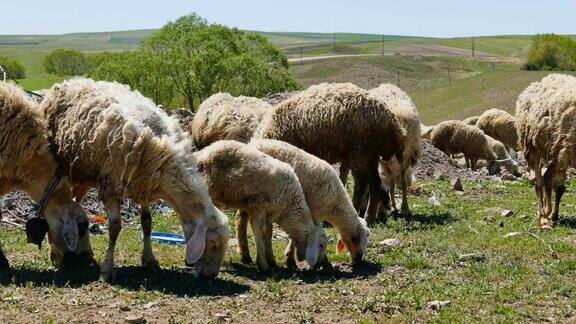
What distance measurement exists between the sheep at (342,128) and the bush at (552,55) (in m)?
75.2

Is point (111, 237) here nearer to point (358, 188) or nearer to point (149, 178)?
point (149, 178)

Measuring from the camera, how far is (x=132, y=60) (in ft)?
155

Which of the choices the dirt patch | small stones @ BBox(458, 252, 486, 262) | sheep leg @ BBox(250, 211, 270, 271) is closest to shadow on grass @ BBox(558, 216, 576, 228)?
small stones @ BBox(458, 252, 486, 262)

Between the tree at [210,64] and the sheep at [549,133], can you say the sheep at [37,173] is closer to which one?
the sheep at [549,133]

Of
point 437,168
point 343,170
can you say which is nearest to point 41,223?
point 343,170

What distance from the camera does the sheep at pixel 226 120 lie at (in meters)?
15.8

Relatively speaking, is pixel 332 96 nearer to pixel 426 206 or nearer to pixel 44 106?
pixel 426 206

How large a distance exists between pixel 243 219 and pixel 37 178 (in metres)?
2.76

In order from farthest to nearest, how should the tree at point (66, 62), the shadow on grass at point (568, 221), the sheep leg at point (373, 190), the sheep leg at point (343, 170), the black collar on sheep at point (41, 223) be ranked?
the tree at point (66, 62), the sheep leg at point (343, 170), the sheep leg at point (373, 190), the shadow on grass at point (568, 221), the black collar on sheep at point (41, 223)

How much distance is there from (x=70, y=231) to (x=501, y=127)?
27.6 metres

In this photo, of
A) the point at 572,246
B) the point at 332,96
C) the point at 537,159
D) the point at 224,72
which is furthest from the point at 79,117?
the point at 224,72

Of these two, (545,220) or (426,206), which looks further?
(426,206)

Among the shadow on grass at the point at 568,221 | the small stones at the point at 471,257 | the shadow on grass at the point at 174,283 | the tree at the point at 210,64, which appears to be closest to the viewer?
the shadow on grass at the point at 174,283

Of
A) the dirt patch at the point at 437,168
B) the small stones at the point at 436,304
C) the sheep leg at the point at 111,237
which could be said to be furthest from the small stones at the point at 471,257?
the dirt patch at the point at 437,168
